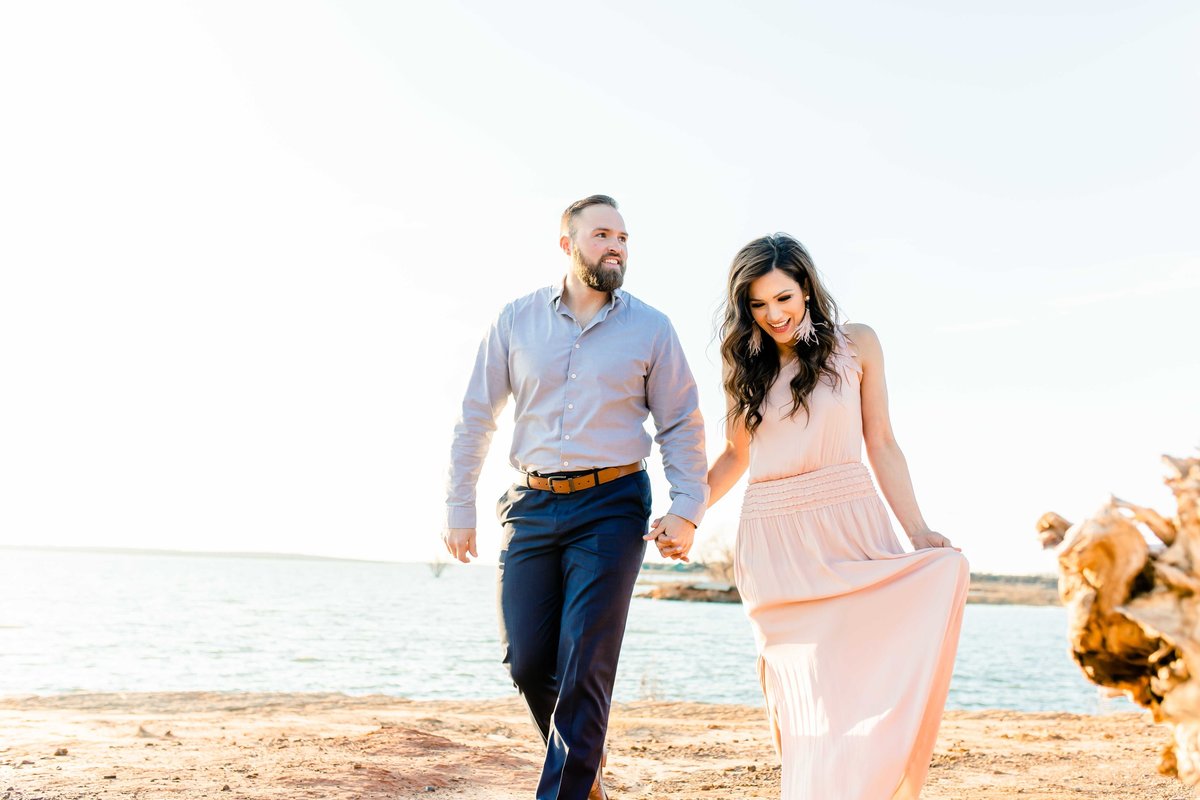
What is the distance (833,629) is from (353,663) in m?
20.4

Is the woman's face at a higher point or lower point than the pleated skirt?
higher

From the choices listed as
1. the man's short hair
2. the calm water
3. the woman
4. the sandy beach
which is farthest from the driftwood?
the calm water

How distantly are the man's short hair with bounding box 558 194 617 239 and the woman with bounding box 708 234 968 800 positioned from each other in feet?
2.20

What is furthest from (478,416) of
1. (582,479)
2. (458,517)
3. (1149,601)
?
(1149,601)

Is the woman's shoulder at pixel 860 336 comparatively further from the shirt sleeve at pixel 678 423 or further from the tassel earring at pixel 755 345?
the shirt sleeve at pixel 678 423

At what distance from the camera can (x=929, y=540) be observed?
4277 mm

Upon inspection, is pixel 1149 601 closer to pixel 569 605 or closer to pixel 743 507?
pixel 743 507

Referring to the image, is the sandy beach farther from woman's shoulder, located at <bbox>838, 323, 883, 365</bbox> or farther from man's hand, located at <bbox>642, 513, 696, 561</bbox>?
woman's shoulder, located at <bbox>838, 323, 883, 365</bbox>

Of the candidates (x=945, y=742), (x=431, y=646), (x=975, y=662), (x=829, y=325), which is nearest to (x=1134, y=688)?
(x=829, y=325)

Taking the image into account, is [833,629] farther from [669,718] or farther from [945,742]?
[669,718]

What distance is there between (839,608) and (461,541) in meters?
1.72

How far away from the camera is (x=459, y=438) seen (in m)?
4.92

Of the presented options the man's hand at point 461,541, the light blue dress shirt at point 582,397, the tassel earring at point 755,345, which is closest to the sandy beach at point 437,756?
the man's hand at point 461,541

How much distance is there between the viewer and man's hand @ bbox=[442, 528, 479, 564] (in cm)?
478
